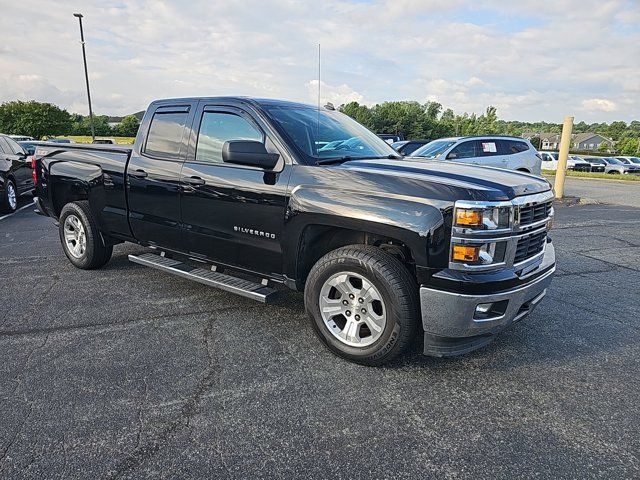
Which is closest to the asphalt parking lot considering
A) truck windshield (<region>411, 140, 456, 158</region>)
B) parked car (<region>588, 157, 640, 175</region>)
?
truck windshield (<region>411, 140, 456, 158</region>)

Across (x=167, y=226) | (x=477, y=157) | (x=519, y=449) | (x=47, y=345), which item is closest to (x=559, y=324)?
(x=519, y=449)

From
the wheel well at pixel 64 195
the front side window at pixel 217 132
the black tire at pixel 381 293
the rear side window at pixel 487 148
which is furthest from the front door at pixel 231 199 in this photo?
the rear side window at pixel 487 148

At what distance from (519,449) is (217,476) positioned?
5.21 ft

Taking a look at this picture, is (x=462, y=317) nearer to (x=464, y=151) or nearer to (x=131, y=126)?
(x=464, y=151)

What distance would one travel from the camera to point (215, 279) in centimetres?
401

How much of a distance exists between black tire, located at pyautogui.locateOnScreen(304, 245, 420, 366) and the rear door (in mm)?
1749

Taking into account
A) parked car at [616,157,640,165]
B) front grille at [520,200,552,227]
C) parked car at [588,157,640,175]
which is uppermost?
front grille at [520,200,552,227]

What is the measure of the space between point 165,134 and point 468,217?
10.2ft

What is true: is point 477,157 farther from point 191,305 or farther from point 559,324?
point 191,305

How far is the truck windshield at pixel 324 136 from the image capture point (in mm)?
3670

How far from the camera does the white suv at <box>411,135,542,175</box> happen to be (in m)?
11.6

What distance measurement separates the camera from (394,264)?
3.07m

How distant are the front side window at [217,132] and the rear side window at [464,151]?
841 cm

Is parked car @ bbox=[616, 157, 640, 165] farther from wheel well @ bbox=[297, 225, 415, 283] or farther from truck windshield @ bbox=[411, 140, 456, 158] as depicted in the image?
wheel well @ bbox=[297, 225, 415, 283]
